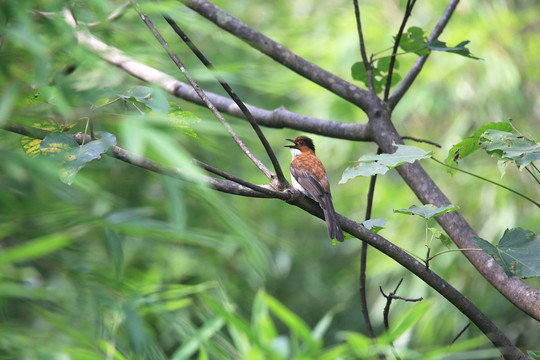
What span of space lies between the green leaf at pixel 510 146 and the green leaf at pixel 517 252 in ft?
0.66

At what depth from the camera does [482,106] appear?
5211 mm

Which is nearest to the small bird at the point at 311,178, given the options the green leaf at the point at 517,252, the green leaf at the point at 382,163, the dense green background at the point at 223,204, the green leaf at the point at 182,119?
the dense green background at the point at 223,204

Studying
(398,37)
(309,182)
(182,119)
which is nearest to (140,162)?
(182,119)

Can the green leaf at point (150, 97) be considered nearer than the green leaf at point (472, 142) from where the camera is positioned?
Yes

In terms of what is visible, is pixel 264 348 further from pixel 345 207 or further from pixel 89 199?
pixel 345 207

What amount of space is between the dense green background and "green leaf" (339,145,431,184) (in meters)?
0.27

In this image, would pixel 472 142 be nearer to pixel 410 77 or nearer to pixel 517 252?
pixel 517 252

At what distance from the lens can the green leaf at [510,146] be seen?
125 centimetres

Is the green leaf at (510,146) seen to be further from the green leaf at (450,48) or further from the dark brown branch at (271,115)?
the dark brown branch at (271,115)

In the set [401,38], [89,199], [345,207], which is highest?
[401,38]

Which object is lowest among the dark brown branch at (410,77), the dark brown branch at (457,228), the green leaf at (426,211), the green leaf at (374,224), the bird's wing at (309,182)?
the bird's wing at (309,182)

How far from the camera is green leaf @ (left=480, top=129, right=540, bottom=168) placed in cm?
125

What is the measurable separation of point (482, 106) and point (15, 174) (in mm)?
4983

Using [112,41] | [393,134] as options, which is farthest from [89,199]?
[393,134]
